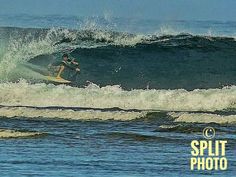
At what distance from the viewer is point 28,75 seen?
35.3 m

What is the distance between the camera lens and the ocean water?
17.6 m

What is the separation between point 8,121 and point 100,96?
5.37 m

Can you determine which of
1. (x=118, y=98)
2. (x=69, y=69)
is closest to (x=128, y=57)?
(x=69, y=69)

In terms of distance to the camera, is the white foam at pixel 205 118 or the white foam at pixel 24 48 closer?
the white foam at pixel 205 118

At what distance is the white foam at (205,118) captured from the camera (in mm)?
23703

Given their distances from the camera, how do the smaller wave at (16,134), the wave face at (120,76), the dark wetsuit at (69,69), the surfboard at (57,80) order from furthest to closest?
the dark wetsuit at (69,69), the surfboard at (57,80), the wave face at (120,76), the smaller wave at (16,134)

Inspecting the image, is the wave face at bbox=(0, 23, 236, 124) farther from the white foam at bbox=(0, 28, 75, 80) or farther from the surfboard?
the surfboard

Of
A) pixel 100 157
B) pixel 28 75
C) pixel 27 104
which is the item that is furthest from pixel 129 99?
pixel 100 157

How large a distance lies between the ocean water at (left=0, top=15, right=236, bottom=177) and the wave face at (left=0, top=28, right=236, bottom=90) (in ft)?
0.12

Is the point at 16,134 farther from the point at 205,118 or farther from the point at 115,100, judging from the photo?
the point at 115,100

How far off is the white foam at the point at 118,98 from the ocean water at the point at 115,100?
3 centimetres

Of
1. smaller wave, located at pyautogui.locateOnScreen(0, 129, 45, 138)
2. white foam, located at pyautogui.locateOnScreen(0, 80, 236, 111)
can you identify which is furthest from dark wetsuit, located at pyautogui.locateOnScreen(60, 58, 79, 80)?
smaller wave, located at pyautogui.locateOnScreen(0, 129, 45, 138)

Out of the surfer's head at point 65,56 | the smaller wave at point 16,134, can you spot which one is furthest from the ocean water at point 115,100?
the surfer's head at point 65,56

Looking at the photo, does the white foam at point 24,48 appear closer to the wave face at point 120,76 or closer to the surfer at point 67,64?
the wave face at point 120,76
